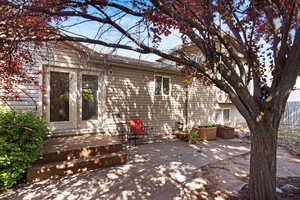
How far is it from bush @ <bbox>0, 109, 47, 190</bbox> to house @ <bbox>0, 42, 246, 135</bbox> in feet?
4.66

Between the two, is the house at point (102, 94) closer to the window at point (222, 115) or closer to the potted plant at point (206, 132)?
the potted plant at point (206, 132)

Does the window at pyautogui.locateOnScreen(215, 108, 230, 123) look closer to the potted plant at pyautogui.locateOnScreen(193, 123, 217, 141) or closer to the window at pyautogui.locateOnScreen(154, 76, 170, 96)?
the potted plant at pyautogui.locateOnScreen(193, 123, 217, 141)

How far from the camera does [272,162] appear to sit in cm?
243

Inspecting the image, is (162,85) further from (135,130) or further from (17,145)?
(17,145)

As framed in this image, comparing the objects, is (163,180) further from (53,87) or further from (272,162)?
(53,87)

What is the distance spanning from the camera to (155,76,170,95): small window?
7.66m

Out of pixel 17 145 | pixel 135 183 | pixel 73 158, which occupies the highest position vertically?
pixel 17 145

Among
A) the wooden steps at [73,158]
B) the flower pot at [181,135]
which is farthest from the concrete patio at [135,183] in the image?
the flower pot at [181,135]

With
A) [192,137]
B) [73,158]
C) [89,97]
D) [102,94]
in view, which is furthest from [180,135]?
[73,158]

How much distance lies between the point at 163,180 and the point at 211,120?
23.7ft

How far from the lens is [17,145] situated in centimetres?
326

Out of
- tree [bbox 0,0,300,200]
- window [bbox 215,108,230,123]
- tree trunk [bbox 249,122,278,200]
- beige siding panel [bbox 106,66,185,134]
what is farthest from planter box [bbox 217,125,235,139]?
tree trunk [bbox 249,122,278,200]

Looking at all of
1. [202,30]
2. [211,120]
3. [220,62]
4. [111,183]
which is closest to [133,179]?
[111,183]

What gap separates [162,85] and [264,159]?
570 centimetres
